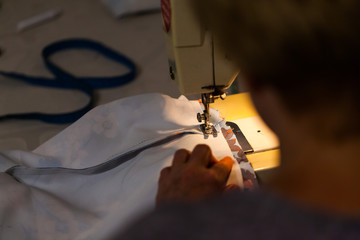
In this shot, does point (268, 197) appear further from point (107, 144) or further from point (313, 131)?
point (107, 144)

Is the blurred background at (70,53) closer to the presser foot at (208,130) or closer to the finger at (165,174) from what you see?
the presser foot at (208,130)

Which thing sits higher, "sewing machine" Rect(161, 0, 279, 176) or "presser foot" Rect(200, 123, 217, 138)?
"sewing machine" Rect(161, 0, 279, 176)

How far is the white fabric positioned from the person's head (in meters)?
0.45

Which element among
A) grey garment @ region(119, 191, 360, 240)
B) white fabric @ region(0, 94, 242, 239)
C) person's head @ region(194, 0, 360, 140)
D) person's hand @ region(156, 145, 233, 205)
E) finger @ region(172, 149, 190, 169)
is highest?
person's head @ region(194, 0, 360, 140)

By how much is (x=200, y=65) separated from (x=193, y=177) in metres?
0.23

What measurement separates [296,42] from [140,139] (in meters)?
0.65

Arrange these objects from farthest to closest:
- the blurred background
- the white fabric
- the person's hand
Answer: the blurred background, the white fabric, the person's hand

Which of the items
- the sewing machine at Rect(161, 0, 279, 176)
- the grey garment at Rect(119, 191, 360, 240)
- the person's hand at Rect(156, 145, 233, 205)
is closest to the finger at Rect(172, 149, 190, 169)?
the person's hand at Rect(156, 145, 233, 205)

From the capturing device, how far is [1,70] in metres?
1.73

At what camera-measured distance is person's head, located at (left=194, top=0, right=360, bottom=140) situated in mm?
300

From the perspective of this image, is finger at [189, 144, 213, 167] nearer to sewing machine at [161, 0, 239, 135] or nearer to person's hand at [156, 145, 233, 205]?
person's hand at [156, 145, 233, 205]

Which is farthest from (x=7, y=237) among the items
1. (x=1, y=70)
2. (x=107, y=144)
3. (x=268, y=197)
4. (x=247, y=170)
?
(x=1, y=70)

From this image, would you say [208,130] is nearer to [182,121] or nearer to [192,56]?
[182,121]

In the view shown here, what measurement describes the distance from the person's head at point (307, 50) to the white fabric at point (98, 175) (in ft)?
1.48
